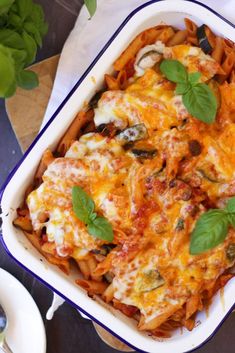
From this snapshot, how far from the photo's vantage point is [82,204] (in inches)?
62.4

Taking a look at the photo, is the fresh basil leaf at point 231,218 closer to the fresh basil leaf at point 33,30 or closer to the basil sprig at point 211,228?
the basil sprig at point 211,228

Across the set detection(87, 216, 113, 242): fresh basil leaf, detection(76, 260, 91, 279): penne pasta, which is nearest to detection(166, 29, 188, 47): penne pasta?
detection(87, 216, 113, 242): fresh basil leaf

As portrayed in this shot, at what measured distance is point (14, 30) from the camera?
64.5 inches

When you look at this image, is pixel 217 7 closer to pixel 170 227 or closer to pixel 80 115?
pixel 80 115

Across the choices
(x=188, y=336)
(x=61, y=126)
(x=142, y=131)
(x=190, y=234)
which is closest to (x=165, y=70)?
(x=142, y=131)

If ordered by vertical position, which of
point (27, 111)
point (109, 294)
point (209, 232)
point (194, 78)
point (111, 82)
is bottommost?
point (109, 294)

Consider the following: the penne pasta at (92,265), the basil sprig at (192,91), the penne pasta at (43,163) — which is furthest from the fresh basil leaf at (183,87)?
the penne pasta at (92,265)

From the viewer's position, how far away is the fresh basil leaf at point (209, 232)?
155 centimetres

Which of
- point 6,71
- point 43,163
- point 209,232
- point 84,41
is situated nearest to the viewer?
point 6,71

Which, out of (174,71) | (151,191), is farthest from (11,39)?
(151,191)

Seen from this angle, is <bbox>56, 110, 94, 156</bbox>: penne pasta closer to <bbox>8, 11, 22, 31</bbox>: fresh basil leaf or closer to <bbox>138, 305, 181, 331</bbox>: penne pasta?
<bbox>8, 11, 22, 31</bbox>: fresh basil leaf

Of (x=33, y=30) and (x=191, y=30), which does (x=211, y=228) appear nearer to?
(x=191, y=30)

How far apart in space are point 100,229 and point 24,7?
0.58 m

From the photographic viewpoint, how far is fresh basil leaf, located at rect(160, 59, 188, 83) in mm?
1613
